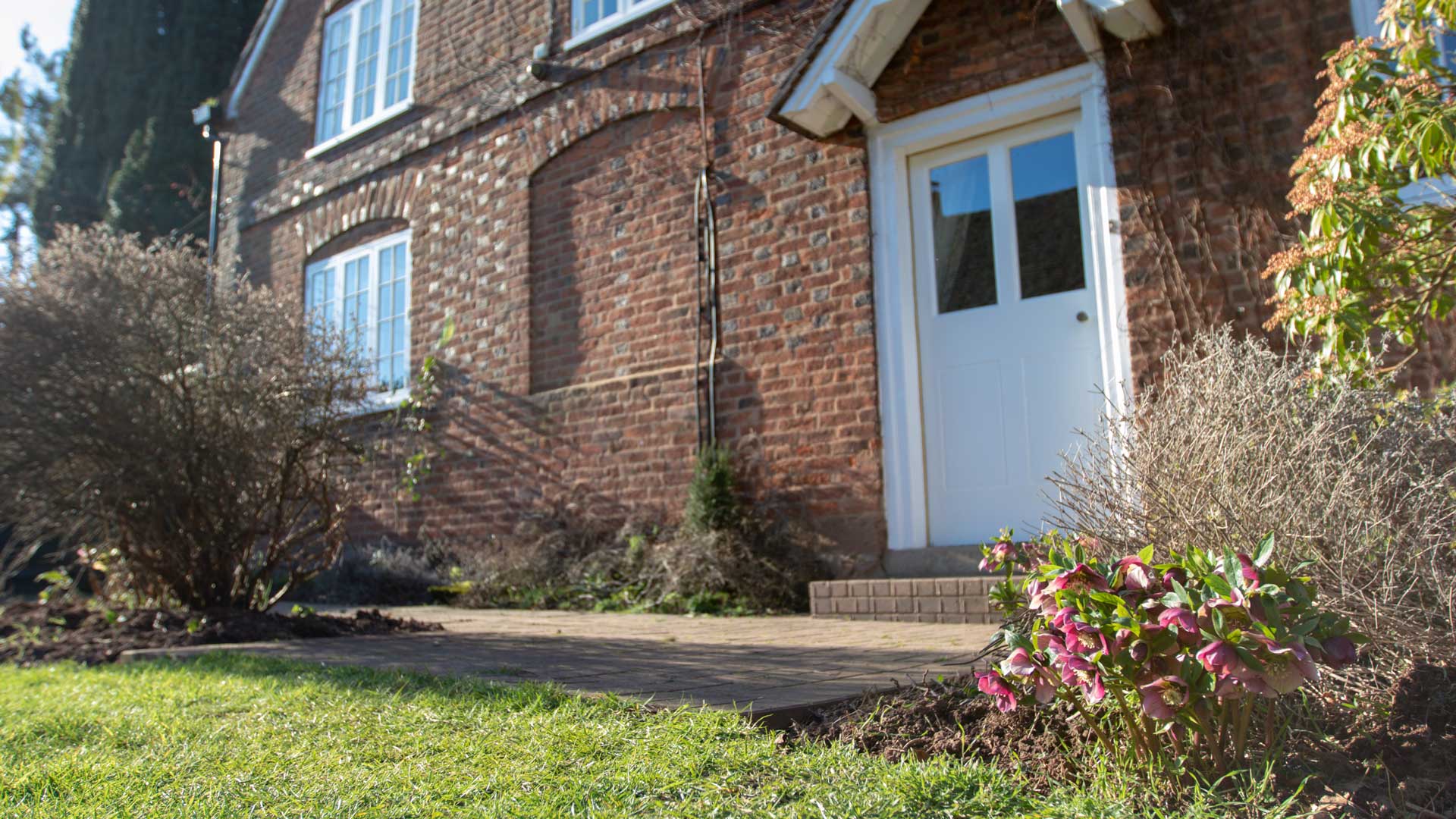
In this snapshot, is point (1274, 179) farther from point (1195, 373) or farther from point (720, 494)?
point (720, 494)

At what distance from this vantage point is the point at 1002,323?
6.21 m

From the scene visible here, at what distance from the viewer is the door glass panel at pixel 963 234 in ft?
20.8

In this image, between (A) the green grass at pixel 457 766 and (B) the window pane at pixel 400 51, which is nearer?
(A) the green grass at pixel 457 766

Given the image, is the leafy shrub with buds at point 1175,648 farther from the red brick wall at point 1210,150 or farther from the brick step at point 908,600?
the red brick wall at point 1210,150

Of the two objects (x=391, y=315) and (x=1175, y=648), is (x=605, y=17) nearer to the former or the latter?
(x=391, y=315)

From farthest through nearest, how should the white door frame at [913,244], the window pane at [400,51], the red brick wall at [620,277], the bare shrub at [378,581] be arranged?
the window pane at [400,51] < the bare shrub at [378,581] < the red brick wall at [620,277] < the white door frame at [913,244]

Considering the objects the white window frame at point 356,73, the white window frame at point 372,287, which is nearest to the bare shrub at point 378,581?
the white window frame at point 372,287

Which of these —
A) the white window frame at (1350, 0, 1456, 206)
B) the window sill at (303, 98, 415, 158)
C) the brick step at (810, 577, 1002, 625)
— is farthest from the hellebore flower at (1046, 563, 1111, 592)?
the window sill at (303, 98, 415, 158)

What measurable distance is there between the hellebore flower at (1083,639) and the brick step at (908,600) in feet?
9.81

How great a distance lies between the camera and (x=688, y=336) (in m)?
7.46

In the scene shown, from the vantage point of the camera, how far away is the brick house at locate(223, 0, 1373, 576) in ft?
18.2

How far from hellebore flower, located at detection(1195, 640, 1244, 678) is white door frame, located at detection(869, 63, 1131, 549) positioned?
3.94 meters

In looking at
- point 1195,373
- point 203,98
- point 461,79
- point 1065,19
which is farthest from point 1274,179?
point 203,98

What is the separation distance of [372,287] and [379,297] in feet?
0.58
